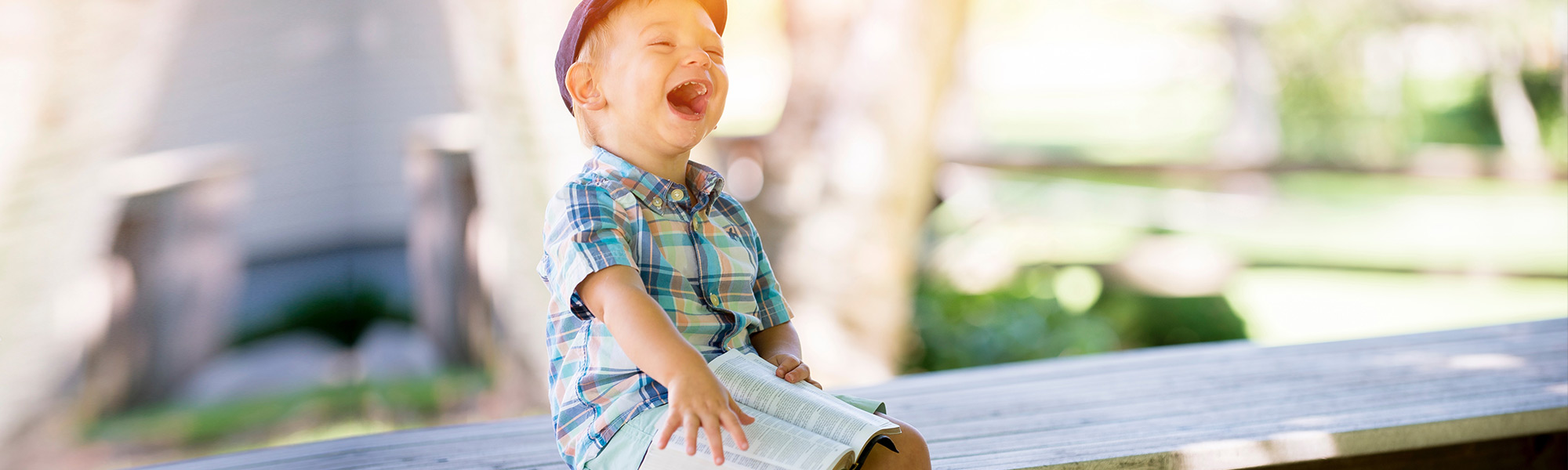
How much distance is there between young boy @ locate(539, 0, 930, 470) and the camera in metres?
1.50

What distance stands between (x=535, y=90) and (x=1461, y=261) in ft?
24.5

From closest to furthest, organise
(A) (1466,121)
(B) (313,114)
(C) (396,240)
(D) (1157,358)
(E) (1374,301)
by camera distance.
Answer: (D) (1157,358), (B) (313,114), (C) (396,240), (E) (1374,301), (A) (1466,121)

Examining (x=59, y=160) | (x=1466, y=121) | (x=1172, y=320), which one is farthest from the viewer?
(x=1466, y=121)

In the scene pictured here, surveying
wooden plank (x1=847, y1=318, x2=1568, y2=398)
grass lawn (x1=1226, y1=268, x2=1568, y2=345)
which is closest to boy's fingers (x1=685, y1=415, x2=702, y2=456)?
wooden plank (x1=847, y1=318, x2=1568, y2=398)

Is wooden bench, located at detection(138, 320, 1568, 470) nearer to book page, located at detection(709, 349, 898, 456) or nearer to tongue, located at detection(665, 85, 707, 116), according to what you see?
book page, located at detection(709, 349, 898, 456)

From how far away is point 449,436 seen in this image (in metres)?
2.34

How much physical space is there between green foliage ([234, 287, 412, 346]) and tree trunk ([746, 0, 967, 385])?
166 cm

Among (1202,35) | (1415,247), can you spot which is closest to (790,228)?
(1415,247)

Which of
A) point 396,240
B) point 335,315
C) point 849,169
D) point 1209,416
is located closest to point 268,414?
point 335,315

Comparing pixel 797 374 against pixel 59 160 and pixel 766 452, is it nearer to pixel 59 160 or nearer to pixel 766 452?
pixel 766 452

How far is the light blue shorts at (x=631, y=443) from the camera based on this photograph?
150cm

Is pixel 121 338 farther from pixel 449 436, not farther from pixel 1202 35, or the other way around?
pixel 1202 35

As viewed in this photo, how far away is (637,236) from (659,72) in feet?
0.82

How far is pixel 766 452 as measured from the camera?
1.42 metres
